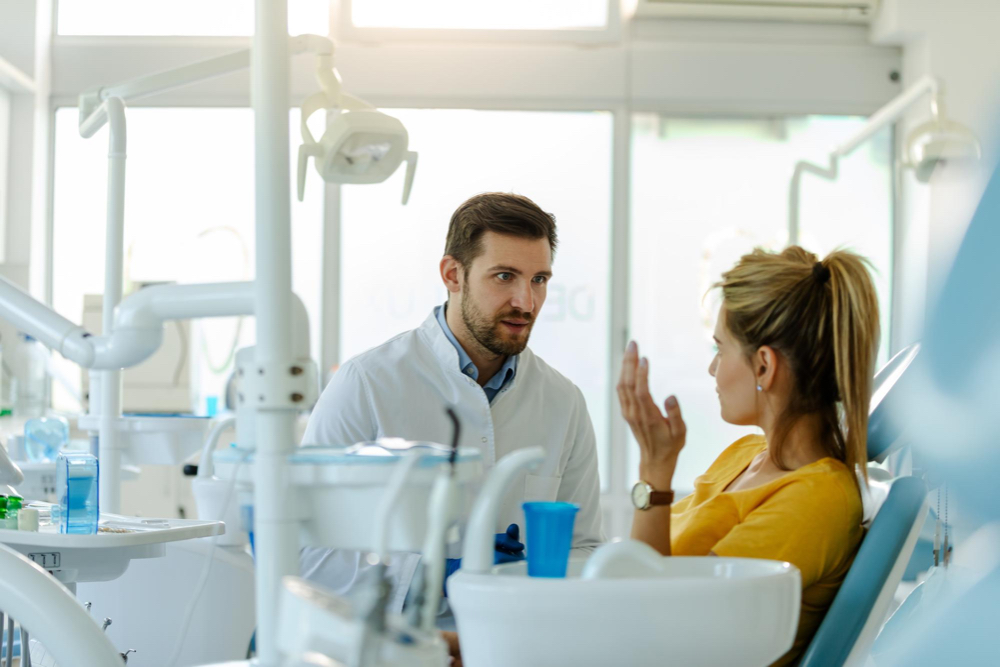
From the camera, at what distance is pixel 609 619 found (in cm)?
91

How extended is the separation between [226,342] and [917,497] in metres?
3.20

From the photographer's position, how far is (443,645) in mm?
762

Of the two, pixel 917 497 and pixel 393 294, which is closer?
pixel 917 497

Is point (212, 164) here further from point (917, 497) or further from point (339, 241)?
point (917, 497)

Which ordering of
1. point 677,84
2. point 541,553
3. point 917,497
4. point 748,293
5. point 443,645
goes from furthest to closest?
point 677,84
point 748,293
point 917,497
point 541,553
point 443,645

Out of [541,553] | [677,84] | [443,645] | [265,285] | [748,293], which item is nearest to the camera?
[443,645]

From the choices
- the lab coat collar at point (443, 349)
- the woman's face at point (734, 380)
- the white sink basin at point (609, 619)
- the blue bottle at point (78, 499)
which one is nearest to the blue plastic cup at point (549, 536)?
the white sink basin at point (609, 619)

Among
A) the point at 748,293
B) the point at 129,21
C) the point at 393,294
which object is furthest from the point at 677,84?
the point at 748,293

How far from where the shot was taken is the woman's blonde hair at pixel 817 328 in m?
1.38

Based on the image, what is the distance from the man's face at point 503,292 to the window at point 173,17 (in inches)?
95.7

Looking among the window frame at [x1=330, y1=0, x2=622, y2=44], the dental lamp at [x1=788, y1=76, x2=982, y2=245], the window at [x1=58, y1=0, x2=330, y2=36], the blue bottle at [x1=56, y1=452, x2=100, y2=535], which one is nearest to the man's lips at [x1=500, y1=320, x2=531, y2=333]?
the blue bottle at [x1=56, y1=452, x2=100, y2=535]

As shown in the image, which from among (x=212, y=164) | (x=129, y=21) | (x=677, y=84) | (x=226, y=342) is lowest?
(x=226, y=342)

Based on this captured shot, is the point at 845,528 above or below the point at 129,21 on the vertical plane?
below

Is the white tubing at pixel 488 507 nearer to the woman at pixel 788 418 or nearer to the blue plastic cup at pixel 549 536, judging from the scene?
the blue plastic cup at pixel 549 536
